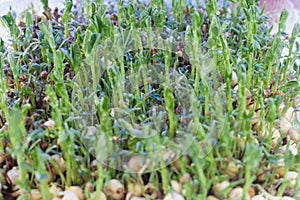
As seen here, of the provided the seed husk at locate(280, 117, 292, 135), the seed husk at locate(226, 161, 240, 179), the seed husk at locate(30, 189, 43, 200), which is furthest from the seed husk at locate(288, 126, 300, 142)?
the seed husk at locate(30, 189, 43, 200)

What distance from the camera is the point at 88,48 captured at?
73cm

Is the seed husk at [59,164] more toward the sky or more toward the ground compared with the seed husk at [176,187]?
more toward the sky

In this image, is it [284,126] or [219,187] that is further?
[284,126]

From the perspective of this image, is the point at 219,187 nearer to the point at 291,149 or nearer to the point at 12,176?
the point at 291,149

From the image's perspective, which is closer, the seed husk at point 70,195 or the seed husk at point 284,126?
the seed husk at point 70,195

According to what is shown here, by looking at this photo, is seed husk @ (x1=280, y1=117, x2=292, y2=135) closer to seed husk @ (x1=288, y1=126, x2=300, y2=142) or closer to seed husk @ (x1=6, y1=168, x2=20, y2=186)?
seed husk @ (x1=288, y1=126, x2=300, y2=142)

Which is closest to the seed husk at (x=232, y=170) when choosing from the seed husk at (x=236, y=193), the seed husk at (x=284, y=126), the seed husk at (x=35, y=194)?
the seed husk at (x=236, y=193)

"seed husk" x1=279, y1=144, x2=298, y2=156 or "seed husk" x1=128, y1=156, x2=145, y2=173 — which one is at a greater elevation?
"seed husk" x1=128, y1=156, x2=145, y2=173

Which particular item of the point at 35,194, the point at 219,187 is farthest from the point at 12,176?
the point at 219,187

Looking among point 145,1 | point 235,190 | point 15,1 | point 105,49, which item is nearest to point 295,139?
point 235,190

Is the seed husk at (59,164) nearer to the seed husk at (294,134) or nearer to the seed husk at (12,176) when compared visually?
the seed husk at (12,176)

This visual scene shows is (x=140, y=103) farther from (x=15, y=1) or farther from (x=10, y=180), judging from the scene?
(x=15, y=1)

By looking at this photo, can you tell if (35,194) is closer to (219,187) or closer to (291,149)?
(219,187)

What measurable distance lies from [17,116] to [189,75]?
1.08 ft
